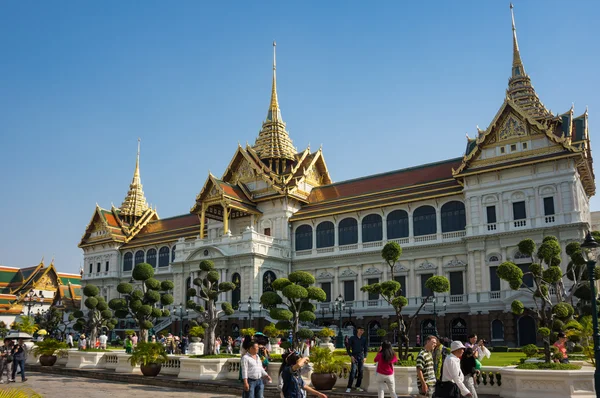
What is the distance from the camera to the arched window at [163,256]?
5738cm

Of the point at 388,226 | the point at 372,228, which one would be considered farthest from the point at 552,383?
the point at 372,228

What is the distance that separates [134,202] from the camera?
2670 inches

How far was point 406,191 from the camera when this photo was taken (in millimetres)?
43062

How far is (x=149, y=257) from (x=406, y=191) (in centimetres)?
2887

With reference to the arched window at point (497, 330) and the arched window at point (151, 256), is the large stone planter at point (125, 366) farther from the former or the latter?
the arched window at point (151, 256)

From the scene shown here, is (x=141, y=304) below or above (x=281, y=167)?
below

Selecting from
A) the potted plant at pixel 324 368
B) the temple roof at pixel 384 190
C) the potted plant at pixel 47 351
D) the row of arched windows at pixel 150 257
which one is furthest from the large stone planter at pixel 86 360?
the row of arched windows at pixel 150 257

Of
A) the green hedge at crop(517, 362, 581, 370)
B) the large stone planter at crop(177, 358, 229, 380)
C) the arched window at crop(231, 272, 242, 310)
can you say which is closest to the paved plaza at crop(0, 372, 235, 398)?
the large stone planter at crop(177, 358, 229, 380)

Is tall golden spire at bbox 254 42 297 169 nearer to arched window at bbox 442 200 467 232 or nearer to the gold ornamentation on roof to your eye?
arched window at bbox 442 200 467 232

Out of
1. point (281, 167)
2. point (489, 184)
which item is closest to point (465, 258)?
point (489, 184)

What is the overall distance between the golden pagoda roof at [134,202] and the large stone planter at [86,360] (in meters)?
43.3

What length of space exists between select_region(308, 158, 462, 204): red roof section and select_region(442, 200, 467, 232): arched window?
2.37 meters

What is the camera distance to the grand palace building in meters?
36.0

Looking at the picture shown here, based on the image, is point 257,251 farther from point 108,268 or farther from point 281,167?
point 108,268
